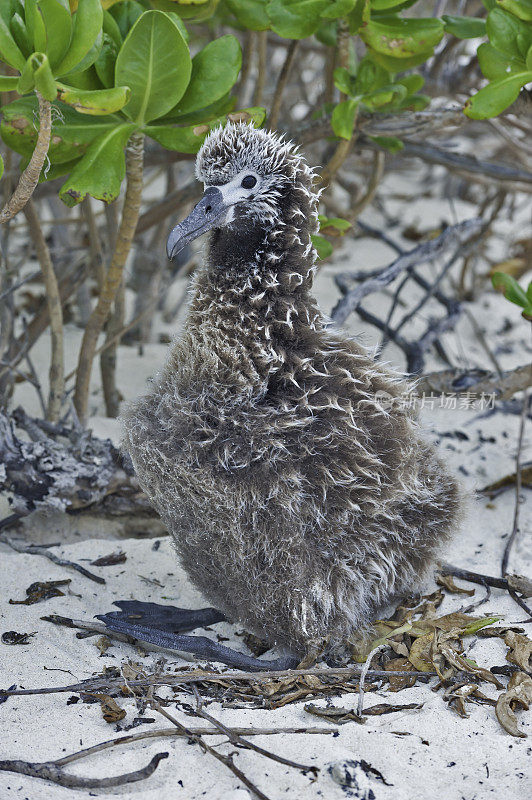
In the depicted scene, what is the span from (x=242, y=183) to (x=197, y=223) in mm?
219

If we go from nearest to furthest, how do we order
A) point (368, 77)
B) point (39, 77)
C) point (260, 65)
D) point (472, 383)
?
1. point (39, 77)
2. point (368, 77)
3. point (472, 383)
4. point (260, 65)

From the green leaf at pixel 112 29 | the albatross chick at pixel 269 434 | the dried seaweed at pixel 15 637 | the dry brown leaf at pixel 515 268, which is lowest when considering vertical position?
the dried seaweed at pixel 15 637

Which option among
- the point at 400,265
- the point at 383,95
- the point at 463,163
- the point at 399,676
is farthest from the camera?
the point at 463,163

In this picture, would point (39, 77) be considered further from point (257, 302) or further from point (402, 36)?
point (402, 36)

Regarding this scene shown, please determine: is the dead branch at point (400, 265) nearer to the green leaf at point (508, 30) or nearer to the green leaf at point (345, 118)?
the green leaf at point (345, 118)

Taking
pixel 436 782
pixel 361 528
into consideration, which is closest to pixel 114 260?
Answer: pixel 361 528

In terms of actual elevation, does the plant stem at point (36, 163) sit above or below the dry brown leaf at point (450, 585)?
above

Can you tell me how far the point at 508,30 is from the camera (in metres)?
2.95

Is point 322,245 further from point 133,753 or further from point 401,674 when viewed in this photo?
point 133,753

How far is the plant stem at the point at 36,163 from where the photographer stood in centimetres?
240

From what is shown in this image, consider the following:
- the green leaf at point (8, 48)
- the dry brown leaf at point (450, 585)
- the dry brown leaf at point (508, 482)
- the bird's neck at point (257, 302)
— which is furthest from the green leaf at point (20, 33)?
the dry brown leaf at point (508, 482)

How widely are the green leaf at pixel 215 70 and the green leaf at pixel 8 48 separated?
2.51 ft

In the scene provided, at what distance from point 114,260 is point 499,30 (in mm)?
1743

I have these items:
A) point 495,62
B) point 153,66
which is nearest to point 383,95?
point 495,62
